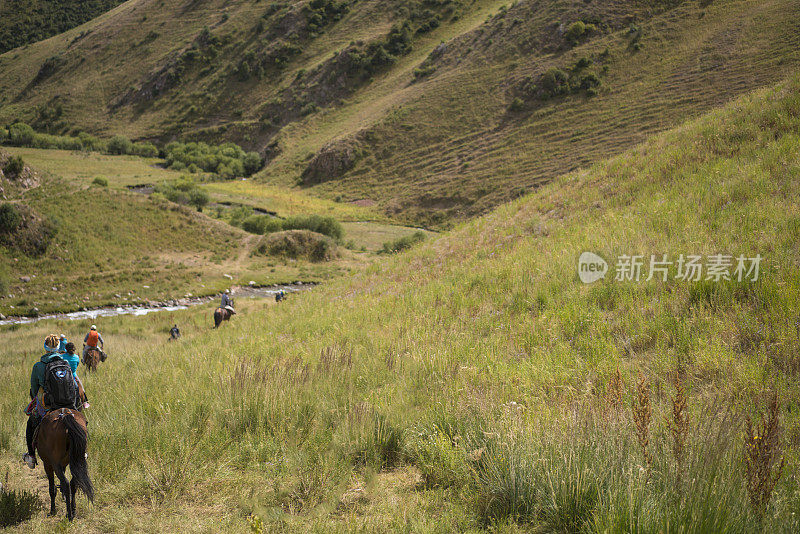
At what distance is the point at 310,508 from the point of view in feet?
12.1

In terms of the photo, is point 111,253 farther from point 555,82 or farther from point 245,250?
point 555,82

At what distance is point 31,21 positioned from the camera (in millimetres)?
190250

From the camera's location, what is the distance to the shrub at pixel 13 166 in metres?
36.2

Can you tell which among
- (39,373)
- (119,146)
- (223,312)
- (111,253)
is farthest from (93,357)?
(119,146)

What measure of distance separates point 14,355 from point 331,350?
14606mm

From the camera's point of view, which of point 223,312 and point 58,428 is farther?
point 223,312

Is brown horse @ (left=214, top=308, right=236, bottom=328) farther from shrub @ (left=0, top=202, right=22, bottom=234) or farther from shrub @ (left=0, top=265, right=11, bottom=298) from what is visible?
shrub @ (left=0, top=202, right=22, bottom=234)

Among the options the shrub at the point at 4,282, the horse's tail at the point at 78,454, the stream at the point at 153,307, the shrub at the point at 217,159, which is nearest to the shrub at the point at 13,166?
the shrub at the point at 4,282

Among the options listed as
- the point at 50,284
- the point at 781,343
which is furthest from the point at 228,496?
the point at 50,284

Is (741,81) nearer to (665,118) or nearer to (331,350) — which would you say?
(665,118)

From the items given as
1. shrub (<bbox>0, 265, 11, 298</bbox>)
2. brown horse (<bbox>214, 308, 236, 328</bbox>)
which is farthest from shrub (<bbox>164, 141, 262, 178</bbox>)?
brown horse (<bbox>214, 308, 236, 328</bbox>)

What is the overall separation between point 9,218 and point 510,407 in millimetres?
37594

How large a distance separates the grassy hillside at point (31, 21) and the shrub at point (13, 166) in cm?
19996

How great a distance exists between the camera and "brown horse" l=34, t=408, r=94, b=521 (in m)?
4.39
